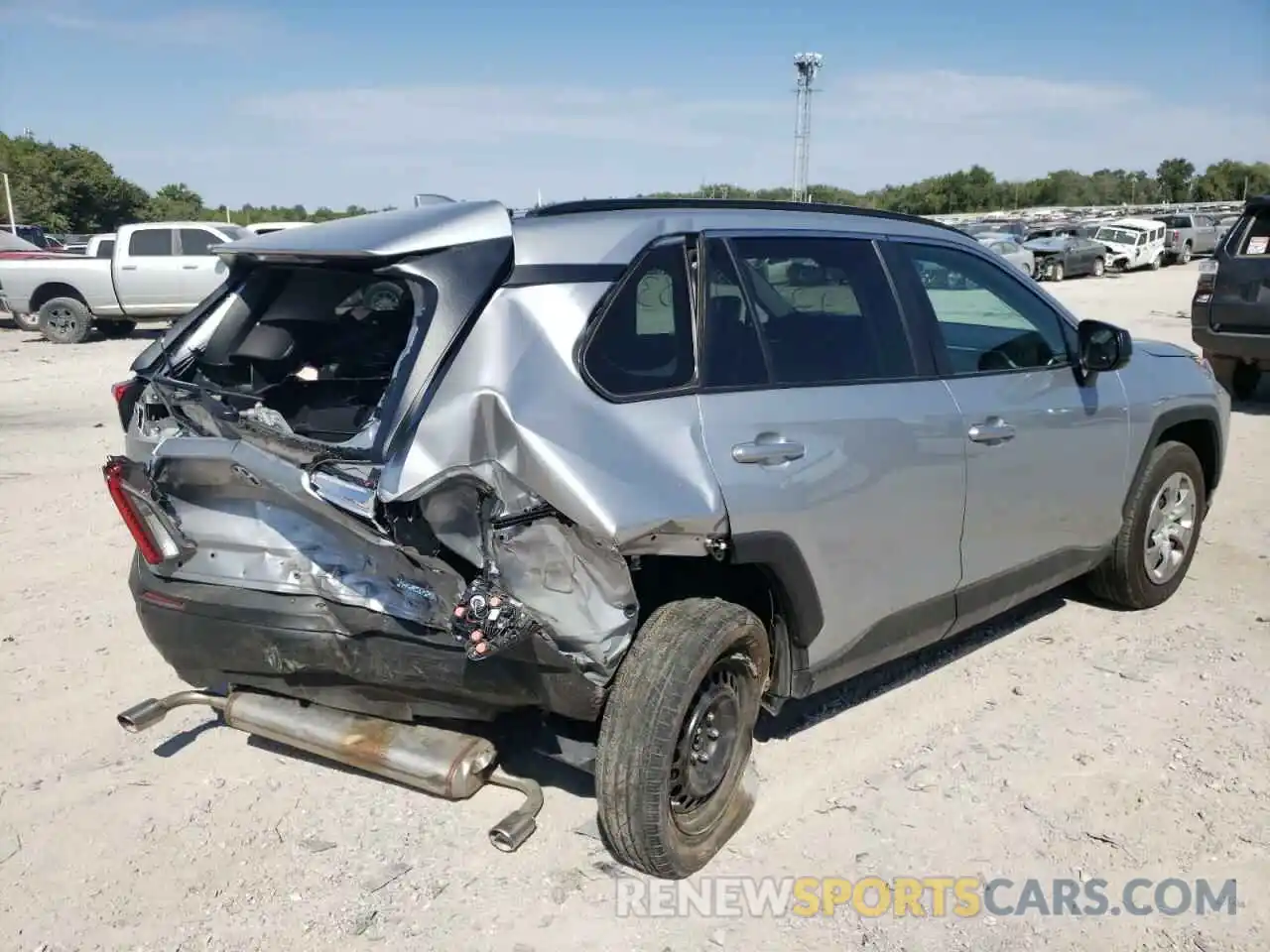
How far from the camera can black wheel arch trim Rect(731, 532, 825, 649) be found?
3.01 metres

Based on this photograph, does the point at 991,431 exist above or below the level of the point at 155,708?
above

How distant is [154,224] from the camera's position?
57.3 feet

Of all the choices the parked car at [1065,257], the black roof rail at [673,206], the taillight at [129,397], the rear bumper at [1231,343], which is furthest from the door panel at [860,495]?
the parked car at [1065,257]

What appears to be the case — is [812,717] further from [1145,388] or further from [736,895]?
[1145,388]

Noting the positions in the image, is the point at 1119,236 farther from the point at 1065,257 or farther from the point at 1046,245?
the point at 1065,257

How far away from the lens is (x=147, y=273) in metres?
17.0

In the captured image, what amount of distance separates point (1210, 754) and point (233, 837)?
11.1ft

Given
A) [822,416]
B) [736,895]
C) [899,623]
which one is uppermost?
[822,416]

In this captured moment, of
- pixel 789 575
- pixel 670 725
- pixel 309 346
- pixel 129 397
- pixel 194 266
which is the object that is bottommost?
pixel 670 725

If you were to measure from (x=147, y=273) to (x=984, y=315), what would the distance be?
1608 centimetres

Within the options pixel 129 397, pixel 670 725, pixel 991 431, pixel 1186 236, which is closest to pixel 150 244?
pixel 129 397

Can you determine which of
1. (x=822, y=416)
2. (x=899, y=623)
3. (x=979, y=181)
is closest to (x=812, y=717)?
(x=899, y=623)

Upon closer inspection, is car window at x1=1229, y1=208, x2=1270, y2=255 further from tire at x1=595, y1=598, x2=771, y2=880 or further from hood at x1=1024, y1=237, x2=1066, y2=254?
hood at x1=1024, y1=237, x2=1066, y2=254

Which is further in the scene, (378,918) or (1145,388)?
(1145,388)
